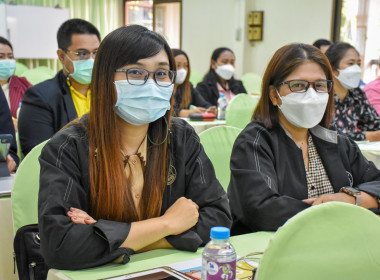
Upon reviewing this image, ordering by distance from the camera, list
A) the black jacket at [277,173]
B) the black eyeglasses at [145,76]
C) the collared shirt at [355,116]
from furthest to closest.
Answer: the collared shirt at [355,116] → the black jacket at [277,173] → the black eyeglasses at [145,76]

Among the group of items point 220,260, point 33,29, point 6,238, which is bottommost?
point 6,238

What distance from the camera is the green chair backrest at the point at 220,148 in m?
2.44

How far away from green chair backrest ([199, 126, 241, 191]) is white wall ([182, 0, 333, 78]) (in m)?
5.65

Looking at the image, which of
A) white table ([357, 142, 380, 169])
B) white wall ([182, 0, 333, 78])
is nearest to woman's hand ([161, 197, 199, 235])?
white table ([357, 142, 380, 169])

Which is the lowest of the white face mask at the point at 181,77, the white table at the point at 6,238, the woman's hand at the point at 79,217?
the white table at the point at 6,238

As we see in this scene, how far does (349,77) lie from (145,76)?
A: 2587 mm

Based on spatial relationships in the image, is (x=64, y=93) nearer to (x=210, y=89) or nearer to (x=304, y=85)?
(x=304, y=85)

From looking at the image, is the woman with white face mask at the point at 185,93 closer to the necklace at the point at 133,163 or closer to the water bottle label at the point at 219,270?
the necklace at the point at 133,163

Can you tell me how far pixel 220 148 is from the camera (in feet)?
8.09

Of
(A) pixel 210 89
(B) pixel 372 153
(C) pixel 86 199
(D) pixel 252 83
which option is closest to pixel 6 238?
(C) pixel 86 199

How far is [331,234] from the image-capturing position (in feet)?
3.38

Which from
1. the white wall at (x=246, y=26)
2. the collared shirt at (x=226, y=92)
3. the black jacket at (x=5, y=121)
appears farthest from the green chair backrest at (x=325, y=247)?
the white wall at (x=246, y=26)

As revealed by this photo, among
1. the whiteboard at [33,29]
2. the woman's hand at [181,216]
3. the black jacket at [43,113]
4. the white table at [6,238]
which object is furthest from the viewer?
the whiteboard at [33,29]

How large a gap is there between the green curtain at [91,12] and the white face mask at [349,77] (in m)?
6.05
